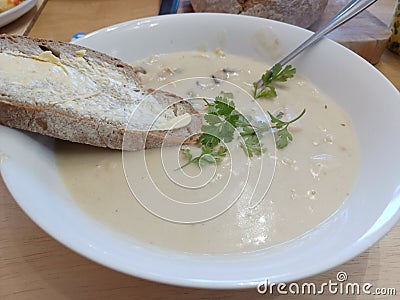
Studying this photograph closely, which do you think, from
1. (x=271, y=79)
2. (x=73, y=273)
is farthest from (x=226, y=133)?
(x=73, y=273)

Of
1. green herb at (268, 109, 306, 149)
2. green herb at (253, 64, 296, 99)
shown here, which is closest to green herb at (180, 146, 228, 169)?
green herb at (268, 109, 306, 149)

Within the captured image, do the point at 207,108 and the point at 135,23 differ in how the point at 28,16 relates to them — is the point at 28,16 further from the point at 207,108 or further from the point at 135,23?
the point at 207,108

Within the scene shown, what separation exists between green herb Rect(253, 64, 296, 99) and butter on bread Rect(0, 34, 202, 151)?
25 cm

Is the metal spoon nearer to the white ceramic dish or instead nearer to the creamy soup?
the creamy soup

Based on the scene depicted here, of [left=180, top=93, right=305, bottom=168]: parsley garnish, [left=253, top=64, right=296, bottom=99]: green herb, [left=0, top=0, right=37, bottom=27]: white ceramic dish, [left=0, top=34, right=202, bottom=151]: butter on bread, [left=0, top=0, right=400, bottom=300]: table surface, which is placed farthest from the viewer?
[left=0, top=0, right=37, bottom=27]: white ceramic dish

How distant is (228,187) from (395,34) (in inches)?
50.1

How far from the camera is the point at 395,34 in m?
1.88

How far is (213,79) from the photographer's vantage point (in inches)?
57.7

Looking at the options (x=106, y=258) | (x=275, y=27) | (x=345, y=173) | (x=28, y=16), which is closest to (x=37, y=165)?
(x=106, y=258)

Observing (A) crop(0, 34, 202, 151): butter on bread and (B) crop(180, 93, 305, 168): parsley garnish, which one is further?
(B) crop(180, 93, 305, 168): parsley garnish

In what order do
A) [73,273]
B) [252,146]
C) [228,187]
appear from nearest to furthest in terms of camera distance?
[73,273] < [228,187] < [252,146]

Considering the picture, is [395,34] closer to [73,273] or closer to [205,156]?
[205,156]

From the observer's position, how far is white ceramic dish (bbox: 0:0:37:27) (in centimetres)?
180

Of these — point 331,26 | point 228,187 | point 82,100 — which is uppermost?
point 331,26
